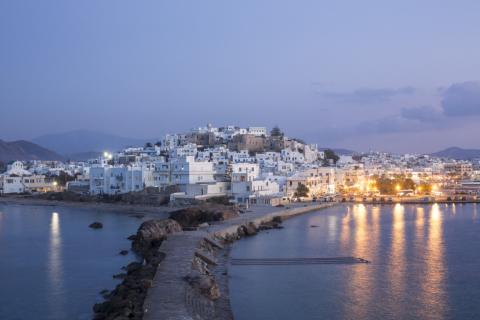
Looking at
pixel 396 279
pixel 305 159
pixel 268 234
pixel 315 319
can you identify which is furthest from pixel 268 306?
pixel 305 159

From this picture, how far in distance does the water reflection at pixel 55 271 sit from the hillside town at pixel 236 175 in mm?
12413

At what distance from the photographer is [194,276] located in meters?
12.3

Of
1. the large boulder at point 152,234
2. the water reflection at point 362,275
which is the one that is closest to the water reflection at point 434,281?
the water reflection at point 362,275

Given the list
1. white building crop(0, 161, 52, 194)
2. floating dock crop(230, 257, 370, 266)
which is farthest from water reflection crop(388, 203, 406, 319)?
white building crop(0, 161, 52, 194)

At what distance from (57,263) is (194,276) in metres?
7.05

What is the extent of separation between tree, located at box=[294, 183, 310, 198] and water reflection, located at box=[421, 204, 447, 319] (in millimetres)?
17539

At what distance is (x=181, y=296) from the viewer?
10820mm

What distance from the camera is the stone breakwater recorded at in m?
10.2

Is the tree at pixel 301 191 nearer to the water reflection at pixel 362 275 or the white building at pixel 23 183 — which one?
the water reflection at pixel 362 275

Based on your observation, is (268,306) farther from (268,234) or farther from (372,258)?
(268,234)

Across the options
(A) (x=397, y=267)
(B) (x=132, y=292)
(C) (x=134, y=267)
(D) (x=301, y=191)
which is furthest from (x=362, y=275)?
(D) (x=301, y=191)

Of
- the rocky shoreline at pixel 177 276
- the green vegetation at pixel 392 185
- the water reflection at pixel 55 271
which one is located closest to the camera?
→ the rocky shoreline at pixel 177 276

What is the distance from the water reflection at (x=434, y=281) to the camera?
12.0 metres

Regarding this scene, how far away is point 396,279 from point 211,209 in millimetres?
13780
